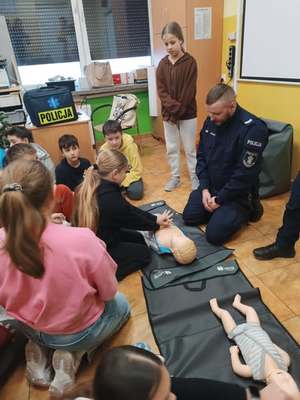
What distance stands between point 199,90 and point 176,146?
106cm

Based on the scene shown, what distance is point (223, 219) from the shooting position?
6.75ft

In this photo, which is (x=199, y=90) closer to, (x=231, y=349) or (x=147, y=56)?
(x=147, y=56)

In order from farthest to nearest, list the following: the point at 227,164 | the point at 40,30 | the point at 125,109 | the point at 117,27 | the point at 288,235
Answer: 1. the point at 117,27
2. the point at 40,30
3. the point at 125,109
4. the point at 227,164
5. the point at 288,235

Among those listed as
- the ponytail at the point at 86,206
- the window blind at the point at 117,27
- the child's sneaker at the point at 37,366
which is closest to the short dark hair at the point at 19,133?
the ponytail at the point at 86,206

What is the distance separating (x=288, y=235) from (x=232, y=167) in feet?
1.99

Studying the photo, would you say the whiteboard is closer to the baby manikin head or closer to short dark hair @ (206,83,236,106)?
short dark hair @ (206,83,236,106)

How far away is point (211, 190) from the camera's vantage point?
2.31 meters

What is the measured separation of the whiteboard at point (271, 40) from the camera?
7.72 ft

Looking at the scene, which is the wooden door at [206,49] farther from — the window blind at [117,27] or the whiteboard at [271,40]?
the window blind at [117,27]

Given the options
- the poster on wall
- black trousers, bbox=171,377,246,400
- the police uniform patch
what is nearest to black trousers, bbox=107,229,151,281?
the police uniform patch

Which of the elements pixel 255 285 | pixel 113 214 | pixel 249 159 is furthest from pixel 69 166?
pixel 255 285

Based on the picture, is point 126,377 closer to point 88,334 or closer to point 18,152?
point 88,334

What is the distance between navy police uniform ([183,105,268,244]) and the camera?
198 cm

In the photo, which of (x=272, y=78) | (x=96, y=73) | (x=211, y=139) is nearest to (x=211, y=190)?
(x=211, y=139)
